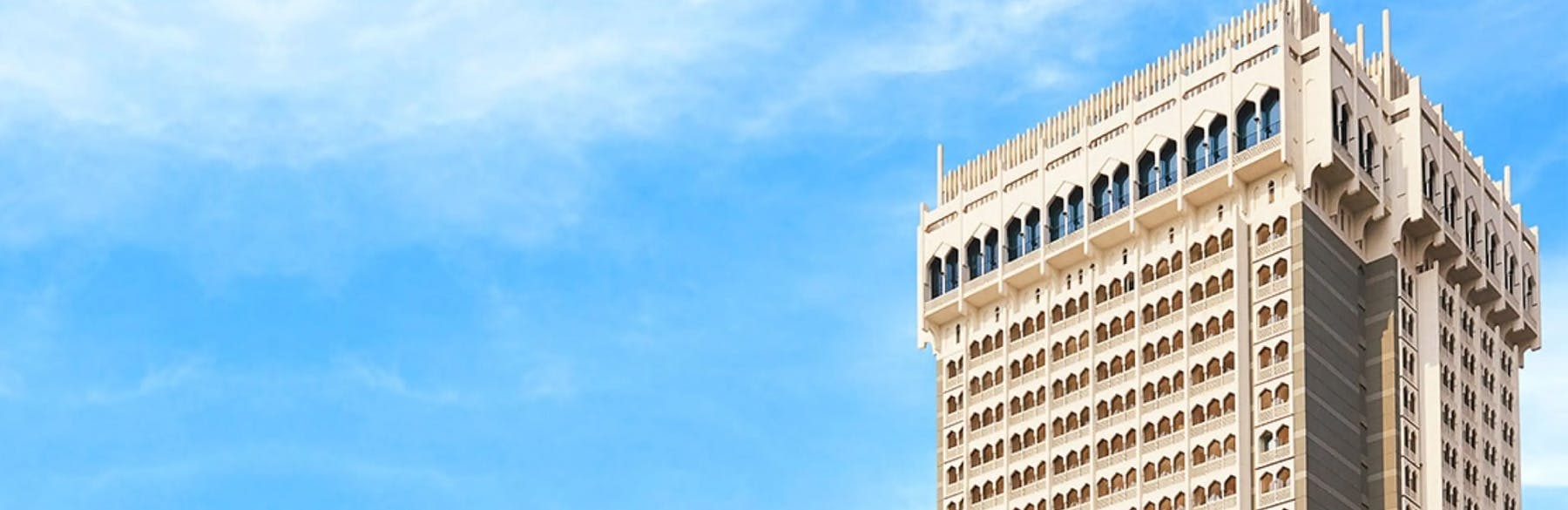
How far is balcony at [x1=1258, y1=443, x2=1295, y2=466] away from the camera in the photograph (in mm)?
112375

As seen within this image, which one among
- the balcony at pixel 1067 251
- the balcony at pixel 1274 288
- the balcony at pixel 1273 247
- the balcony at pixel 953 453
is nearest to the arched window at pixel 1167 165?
the balcony at pixel 1067 251

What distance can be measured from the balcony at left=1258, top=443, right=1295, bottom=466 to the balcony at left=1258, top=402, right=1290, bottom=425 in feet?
4.37

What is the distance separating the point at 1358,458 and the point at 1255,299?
28.7 ft

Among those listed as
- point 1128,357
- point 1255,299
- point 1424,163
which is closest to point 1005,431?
point 1128,357

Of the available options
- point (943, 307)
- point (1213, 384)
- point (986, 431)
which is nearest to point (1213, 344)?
point (1213, 384)

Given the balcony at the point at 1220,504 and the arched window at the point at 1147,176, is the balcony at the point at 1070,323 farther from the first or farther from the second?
the balcony at the point at 1220,504

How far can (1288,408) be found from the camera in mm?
113062

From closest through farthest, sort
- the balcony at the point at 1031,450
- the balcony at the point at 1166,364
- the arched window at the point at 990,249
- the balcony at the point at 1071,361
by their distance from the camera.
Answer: the balcony at the point at 1166,364 < the balcony at the point at 1071,361 < the balcony at the point at 1031,450 < the arched window at the point at 990,249

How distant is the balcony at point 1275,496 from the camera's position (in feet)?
366

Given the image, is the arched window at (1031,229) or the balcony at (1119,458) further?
the arched window at (1031,229)

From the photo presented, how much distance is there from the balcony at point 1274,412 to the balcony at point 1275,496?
327cm

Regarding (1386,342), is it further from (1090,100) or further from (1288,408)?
(1090,100)

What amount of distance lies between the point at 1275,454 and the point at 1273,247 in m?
9.79

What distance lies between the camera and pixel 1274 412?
11362 cm
